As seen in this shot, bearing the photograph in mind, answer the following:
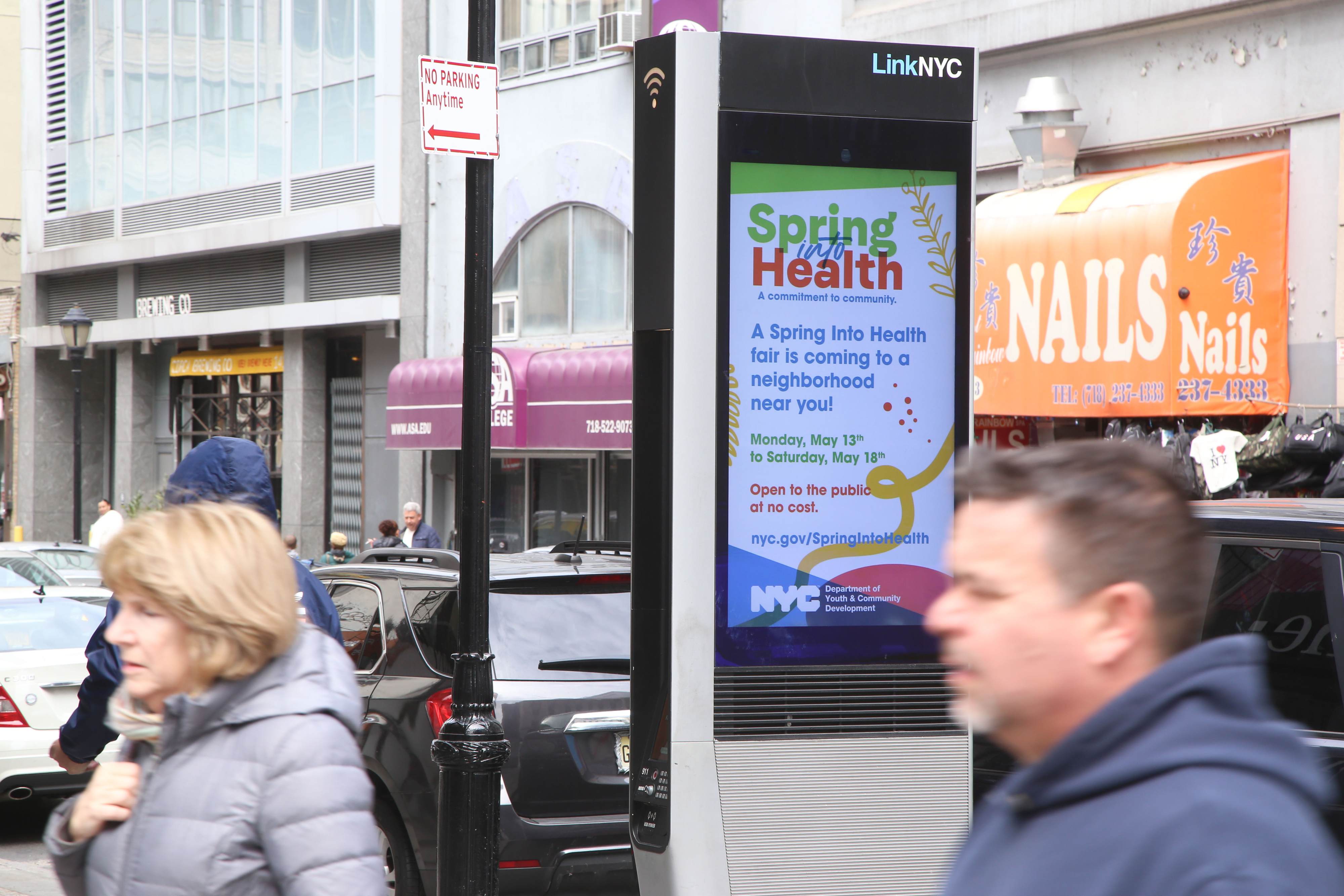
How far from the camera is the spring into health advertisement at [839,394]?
5105 mm

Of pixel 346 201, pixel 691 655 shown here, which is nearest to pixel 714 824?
pixel 691 655

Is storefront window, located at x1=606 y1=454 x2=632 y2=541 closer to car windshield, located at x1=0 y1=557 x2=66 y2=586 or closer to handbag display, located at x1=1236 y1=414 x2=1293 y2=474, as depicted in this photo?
car windshield, located at x1=0 y1=557 x2=66 y2=586

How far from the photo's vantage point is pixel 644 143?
199 inches

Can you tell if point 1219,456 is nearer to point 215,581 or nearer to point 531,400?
point 531,400

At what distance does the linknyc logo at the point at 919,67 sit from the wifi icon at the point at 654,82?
2.44ft

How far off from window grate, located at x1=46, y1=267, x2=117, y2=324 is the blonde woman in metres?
29.8

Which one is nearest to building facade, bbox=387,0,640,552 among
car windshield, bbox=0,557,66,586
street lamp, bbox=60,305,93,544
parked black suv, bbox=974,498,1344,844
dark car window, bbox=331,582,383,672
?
street lamp, bbox=60,305,93,544

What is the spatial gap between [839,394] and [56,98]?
1190 inches

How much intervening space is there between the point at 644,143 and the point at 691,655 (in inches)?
67.3

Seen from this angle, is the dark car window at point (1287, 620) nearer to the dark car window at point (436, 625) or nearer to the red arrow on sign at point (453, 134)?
the dark car window at point (436, 625)

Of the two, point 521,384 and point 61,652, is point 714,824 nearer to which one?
point 61,652

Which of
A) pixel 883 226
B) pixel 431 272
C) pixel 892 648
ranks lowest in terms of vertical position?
pixel 892 648

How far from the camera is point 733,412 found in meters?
5.11

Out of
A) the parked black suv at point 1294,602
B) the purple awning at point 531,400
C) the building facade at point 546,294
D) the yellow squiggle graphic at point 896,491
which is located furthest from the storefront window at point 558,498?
the parked black suv at point 1294,602
